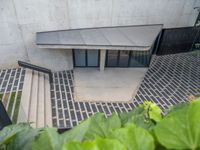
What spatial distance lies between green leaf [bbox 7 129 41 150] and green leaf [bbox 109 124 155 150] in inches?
18.0

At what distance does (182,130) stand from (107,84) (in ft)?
27.5

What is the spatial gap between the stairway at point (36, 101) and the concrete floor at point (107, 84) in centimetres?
137

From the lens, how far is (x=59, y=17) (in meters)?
8.59

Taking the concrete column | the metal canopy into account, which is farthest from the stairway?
the concrete column

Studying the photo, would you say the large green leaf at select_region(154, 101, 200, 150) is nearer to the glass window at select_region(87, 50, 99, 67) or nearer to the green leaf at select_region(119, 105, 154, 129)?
the green leaf at select_region(119, 105, 154, 129)

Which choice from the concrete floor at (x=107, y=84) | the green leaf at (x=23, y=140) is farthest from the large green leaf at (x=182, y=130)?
the concrete floor at (x=107, y=84)

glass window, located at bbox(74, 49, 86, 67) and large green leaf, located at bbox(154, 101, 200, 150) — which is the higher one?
large green leaf, located at bbox(154, 101, 200, 150)

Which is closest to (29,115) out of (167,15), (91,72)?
(91,72)

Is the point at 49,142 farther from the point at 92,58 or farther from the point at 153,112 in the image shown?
the point at 92,58

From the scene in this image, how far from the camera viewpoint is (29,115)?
240 inches

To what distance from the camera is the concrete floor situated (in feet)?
26.7

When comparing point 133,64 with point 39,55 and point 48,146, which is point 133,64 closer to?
point 39,55

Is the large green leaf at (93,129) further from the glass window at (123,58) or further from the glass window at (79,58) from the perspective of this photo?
the glass window at (123,58)

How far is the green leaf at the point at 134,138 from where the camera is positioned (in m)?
0.62
